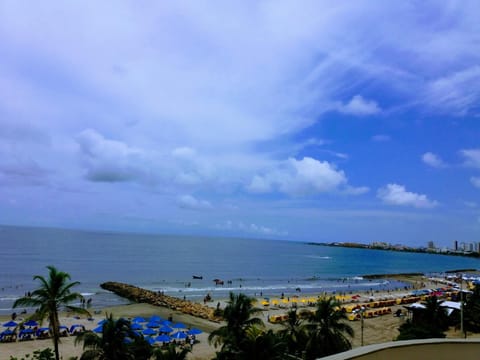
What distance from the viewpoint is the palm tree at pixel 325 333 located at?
1836 centimetres

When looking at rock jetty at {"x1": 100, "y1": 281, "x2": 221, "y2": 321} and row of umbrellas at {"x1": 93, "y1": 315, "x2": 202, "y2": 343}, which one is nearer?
row of umbrellas at {"x1": 93, "y1": 315, "x2": 202, "y2": 343}

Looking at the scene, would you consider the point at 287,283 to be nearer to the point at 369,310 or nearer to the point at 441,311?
the point at 369,310

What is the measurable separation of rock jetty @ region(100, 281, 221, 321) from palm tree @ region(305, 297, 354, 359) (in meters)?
17.9

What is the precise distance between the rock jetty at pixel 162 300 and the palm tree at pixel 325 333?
1788 cm

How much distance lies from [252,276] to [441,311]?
177 ft

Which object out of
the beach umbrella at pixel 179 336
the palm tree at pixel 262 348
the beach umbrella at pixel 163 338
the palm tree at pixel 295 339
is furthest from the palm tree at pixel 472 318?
the palm tree at pixel 262 348

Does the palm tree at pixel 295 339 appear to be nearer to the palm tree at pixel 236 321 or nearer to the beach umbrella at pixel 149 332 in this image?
the palm tree at pixel 236 321

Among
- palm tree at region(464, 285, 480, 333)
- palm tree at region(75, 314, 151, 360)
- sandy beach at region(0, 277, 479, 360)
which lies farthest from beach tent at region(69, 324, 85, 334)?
palm tree at region(464, 285, 480, 333)

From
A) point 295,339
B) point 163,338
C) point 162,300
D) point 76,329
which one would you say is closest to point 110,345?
point 295,339

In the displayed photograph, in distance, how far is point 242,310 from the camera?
17391 mm

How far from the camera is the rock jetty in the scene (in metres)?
41.2

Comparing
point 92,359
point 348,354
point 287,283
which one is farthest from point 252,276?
point 348,354

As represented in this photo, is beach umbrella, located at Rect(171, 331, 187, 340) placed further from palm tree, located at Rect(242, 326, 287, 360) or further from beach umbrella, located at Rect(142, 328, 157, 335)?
palm tree, located at Rect(242, 326, 287, 360)

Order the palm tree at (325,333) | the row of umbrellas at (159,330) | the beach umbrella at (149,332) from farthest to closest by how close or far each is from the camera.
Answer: the beach umbrella at (149,332) → the row of umbrellas at (159,330) → the palm tree at (325,333)
